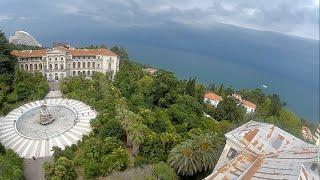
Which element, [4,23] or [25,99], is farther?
[4,23]

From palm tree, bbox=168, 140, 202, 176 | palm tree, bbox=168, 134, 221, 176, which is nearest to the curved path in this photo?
palm tree, bbox=168, 140, 202, 176

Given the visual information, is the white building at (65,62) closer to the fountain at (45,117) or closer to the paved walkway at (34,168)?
the fountain at (45,117)

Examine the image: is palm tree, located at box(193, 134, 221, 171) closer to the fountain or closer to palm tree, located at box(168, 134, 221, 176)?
palm tree, located at box(168, 134, 221, 176)

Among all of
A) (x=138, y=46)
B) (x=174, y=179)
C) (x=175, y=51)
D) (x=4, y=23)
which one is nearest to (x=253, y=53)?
(x=175, y=51)

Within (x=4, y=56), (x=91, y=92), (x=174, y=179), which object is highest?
(x=4, y=56)

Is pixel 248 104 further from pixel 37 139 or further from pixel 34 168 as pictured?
pixel 34 168

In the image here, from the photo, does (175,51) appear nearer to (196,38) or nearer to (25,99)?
(196,38)

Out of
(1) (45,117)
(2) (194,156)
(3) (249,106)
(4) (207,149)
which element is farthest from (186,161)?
(3) (249,106)
